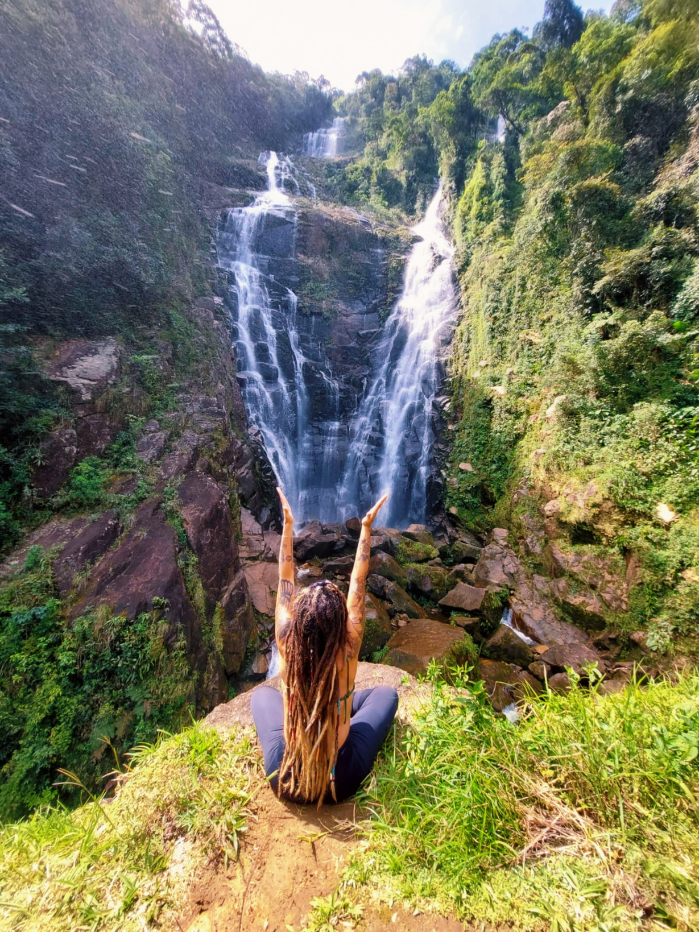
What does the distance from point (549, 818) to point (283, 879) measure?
3.96 ft

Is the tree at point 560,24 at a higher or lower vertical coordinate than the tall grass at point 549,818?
higher

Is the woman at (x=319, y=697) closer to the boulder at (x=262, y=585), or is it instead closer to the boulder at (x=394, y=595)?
the boulder at (x=394, y=595)

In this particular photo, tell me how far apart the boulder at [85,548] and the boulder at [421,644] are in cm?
500

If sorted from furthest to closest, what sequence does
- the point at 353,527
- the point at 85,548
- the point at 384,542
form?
the point at 353,527, the point at 384,542, the point at 85,548

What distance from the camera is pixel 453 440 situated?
1279cm

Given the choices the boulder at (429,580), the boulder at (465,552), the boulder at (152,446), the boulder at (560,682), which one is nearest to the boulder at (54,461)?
the boulder at (152,446)

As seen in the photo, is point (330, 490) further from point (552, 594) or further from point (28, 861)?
point (28, 861)

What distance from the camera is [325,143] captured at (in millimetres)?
28859

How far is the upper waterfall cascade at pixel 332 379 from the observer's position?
1323 cm

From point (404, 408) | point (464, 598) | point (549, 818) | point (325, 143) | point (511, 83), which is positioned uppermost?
point (325, 143)

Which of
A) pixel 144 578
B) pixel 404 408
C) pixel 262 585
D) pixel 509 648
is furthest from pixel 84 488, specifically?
pixel 404 408

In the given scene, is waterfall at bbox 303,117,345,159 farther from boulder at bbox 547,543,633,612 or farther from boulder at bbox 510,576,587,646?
boulder at bbox 510,576,587,646

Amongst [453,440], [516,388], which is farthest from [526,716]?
[453,440]

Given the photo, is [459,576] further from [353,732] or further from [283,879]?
[283,879]
